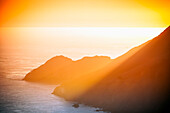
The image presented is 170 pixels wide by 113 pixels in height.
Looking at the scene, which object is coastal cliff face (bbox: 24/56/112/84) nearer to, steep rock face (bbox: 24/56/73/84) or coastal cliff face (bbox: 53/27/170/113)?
steep rock face (bbox: 24/56/73/84)

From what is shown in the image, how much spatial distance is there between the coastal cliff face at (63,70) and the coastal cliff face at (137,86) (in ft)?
76.6

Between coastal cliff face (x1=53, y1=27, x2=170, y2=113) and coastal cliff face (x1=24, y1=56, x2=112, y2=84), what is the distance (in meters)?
23.3

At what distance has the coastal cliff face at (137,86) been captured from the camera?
70.9 meters

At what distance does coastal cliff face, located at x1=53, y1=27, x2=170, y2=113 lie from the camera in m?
70.9

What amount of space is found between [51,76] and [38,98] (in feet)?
96.5

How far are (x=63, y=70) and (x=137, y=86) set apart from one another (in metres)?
46.1

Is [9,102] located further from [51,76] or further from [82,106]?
[51,76]

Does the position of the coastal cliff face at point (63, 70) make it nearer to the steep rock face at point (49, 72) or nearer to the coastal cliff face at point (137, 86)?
the steep rock face at point (49, 72)

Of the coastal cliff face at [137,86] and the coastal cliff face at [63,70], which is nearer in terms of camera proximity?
the coastal cliff face at [137,86]

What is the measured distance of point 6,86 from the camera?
10094 centimetres

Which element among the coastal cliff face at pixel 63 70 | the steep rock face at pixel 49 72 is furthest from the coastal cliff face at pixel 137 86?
the steep rock face at pixel 49 72

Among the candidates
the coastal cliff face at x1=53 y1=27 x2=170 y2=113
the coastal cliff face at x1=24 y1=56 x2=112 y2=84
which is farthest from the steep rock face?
the coastal cliff face at x1=53 y1=27 x2=170 y2=113

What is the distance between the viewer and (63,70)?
380 feet

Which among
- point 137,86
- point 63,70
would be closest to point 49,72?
point 63,70
